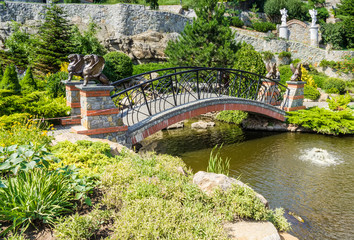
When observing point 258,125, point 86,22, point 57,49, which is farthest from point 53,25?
point 258,125

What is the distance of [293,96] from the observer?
39.8 feet

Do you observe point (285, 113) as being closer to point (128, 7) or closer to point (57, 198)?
point (57, 198)

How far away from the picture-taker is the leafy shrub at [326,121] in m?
10.7

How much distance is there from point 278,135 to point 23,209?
1046 centimetres

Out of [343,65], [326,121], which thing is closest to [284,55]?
[343,65]

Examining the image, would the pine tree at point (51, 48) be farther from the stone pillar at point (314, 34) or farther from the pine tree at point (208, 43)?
the stone pillar at point (314, 34)

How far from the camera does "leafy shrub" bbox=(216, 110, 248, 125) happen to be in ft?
42.0

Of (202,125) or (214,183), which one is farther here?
(202,125)

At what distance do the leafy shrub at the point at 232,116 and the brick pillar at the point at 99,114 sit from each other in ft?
24.8

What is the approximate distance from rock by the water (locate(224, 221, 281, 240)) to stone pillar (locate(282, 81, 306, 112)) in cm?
983

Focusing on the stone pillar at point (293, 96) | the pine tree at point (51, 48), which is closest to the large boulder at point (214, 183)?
the stone pillar at point (293, 96)

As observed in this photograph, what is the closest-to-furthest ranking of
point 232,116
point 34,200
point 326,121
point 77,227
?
1. point 77,227
2. point 34,200
3. point 326,121
4. point 232,116

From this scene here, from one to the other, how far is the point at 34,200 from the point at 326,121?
11145mm

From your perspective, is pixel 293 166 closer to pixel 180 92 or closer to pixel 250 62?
pixel 180 92
